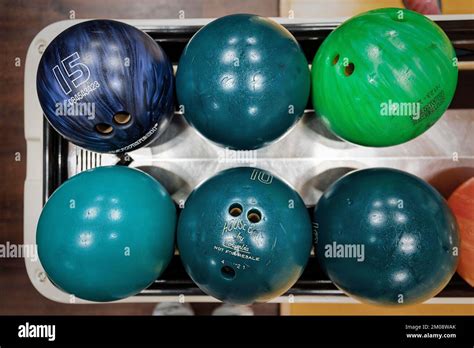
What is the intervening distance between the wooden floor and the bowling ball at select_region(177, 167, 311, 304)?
1236 millimetres

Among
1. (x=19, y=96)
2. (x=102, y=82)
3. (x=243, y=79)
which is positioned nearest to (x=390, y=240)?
(x=243, y=79)

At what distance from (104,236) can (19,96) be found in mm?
1489

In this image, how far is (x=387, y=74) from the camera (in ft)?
3.59

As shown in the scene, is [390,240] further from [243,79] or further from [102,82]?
[102,82]

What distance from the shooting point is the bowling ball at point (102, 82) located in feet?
3.82

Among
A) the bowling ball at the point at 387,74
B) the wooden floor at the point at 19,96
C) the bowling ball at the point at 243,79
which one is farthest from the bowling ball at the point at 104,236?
the wooden floor at the point at 19,96

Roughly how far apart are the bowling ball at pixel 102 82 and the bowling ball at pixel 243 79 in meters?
0.10

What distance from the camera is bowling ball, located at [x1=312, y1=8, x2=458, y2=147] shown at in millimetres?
1098

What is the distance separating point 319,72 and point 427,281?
68 cm

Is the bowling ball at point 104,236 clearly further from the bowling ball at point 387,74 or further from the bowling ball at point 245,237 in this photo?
the bowling ball at point 387,74

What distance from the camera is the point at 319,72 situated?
4.04 ft

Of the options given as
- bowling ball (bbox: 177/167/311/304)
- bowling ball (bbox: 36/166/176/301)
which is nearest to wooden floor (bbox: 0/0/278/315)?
bowling ball (bbox: 36/166/176/301)
